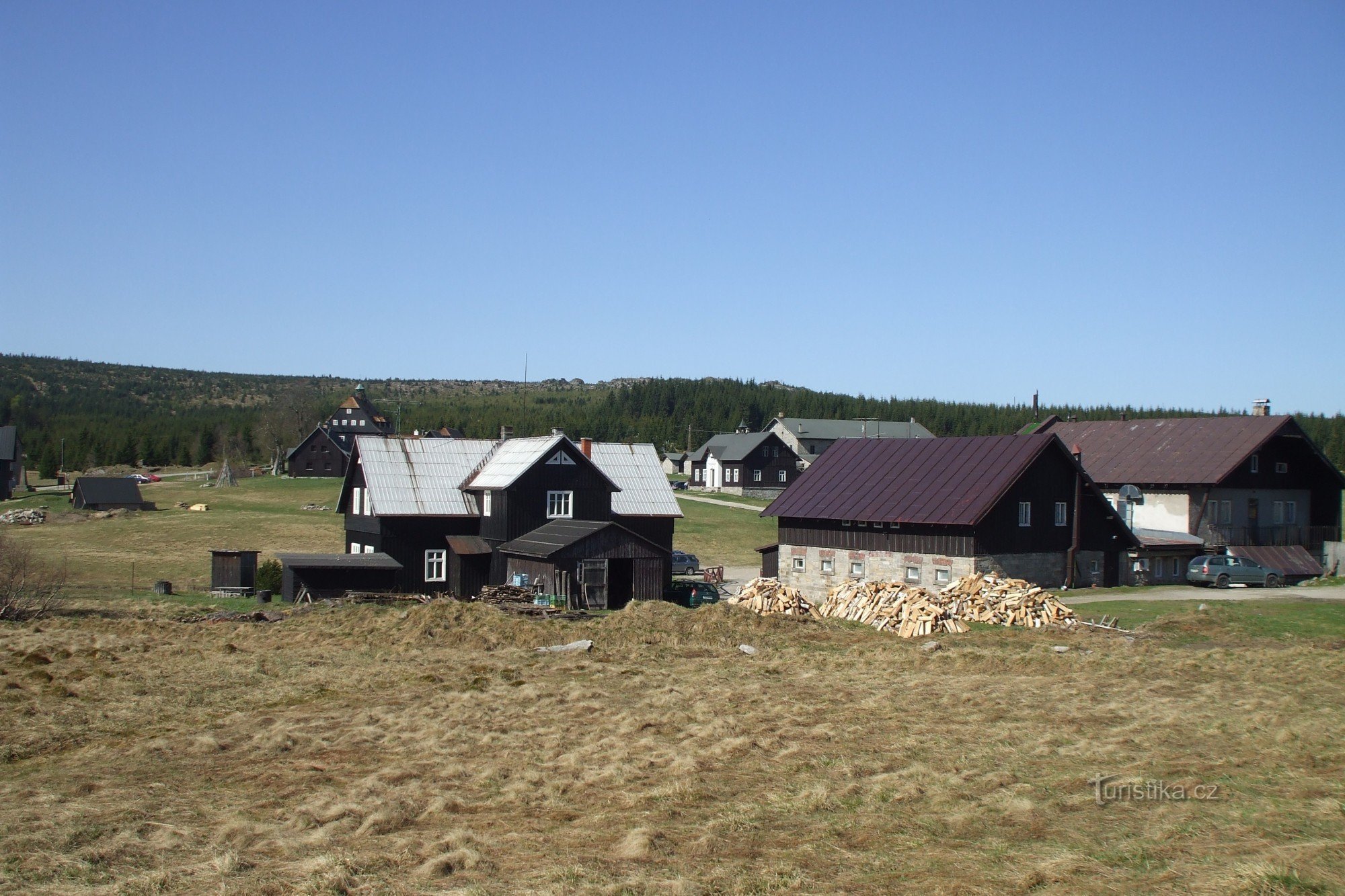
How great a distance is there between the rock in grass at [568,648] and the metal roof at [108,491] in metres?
62.8

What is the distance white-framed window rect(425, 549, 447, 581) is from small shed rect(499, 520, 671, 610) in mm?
3106

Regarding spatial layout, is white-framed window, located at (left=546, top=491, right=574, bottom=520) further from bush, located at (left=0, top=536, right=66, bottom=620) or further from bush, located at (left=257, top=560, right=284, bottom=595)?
bush, located at (left=0, top=536, right=66, bottom=620)

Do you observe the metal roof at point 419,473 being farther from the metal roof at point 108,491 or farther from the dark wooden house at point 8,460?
the dark wooden house at point 8,460

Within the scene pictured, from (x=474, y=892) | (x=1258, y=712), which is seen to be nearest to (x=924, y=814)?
(x=474, y=892)

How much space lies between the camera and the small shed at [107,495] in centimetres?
7706

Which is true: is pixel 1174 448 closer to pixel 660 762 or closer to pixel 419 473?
pixel 419 473

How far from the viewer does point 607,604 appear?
42.0m

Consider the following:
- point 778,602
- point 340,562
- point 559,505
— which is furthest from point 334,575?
point 778,602

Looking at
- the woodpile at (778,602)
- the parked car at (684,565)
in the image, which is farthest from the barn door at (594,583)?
the parked car at (684,565)

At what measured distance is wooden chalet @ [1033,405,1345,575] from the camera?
153 feet

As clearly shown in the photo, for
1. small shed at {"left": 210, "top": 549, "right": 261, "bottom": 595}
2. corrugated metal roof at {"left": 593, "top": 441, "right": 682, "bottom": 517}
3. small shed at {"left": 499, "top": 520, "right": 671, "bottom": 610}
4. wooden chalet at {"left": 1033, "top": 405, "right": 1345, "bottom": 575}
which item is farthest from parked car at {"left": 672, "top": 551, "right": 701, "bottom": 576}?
small shed at {"left": 210, "top": 549, "right": 261, "bottom": 595}

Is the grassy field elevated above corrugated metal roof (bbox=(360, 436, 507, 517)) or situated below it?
below

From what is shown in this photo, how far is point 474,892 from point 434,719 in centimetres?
851

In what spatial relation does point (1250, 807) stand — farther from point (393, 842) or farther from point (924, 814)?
point (393, 842)
